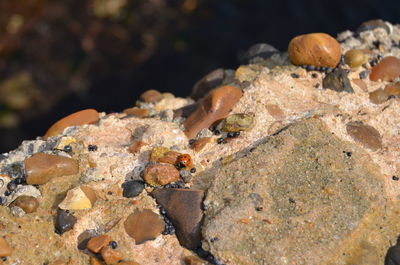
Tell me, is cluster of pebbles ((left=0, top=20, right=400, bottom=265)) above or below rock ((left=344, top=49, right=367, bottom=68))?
below

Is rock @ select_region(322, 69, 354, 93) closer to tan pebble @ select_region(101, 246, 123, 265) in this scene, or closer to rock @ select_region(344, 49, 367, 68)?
rock @ select_region(344, 49, 367, 68)

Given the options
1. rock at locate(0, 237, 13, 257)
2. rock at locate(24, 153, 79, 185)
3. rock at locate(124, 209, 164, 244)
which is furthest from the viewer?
rock at locate(24, 153, 79, 185)

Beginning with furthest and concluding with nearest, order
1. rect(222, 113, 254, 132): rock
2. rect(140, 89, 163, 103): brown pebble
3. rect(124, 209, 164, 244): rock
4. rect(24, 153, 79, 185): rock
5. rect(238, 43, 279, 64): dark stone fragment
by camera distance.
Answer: rect(238, 43, 279, 64): dark stone fragment < rect(140, 89, 163, 103): brown pebble < rect(222, 113, 254, 132): rock < rect(24, 153, 79, 185): rock < rect(124, 209, 164, 244): rock

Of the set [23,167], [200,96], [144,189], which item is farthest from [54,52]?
[144,189]

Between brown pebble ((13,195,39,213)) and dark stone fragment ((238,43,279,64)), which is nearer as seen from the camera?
brown pebble ((13,195,39,213))

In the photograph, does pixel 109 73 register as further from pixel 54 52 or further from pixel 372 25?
pixel 372 25

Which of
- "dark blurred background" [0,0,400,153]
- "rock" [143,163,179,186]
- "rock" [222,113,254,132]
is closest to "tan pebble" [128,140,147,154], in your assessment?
"rock" [143,163,179,186]

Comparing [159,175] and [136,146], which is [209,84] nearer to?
[136,146]
